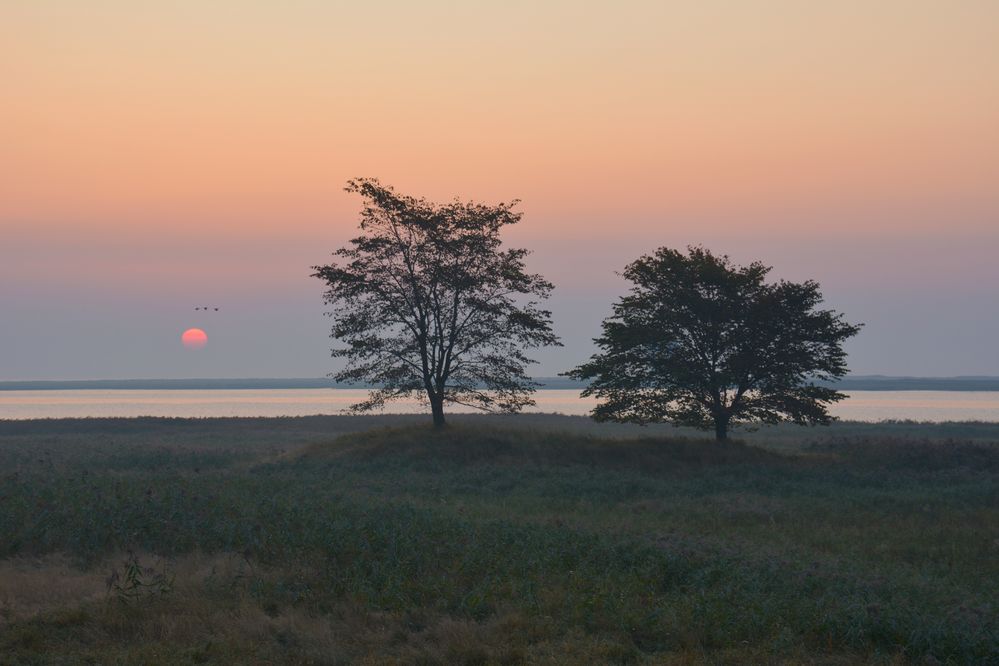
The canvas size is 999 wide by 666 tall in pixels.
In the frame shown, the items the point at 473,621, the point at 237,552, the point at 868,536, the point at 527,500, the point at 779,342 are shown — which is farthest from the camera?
the point at 779,342

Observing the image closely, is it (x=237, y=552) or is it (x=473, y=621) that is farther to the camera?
(x=237, y=552)

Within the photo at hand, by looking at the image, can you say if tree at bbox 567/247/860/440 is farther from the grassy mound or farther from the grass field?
the grass field

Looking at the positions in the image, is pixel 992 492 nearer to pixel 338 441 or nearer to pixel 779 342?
pixel 779 342

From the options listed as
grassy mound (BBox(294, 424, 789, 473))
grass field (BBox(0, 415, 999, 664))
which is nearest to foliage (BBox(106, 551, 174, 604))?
grass field (BBox(0, 415, 999, 664))

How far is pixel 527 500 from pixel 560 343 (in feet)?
61.5

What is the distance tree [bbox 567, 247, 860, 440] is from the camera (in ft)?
131

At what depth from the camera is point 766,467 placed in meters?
35.1

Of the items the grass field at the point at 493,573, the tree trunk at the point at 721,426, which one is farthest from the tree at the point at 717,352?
the grass field at the point at 493,573

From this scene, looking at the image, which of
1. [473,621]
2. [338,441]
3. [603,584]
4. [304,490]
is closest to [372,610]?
[473,621]

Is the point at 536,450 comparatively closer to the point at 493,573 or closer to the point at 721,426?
the point at 721,426

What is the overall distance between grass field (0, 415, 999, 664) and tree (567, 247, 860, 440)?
33.8 ft

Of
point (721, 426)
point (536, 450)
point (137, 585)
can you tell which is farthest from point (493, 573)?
point (721, 426)

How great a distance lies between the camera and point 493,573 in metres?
14.6

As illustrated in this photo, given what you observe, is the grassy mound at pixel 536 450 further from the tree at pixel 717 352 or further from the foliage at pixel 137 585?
the foliage at pixel 137 585
